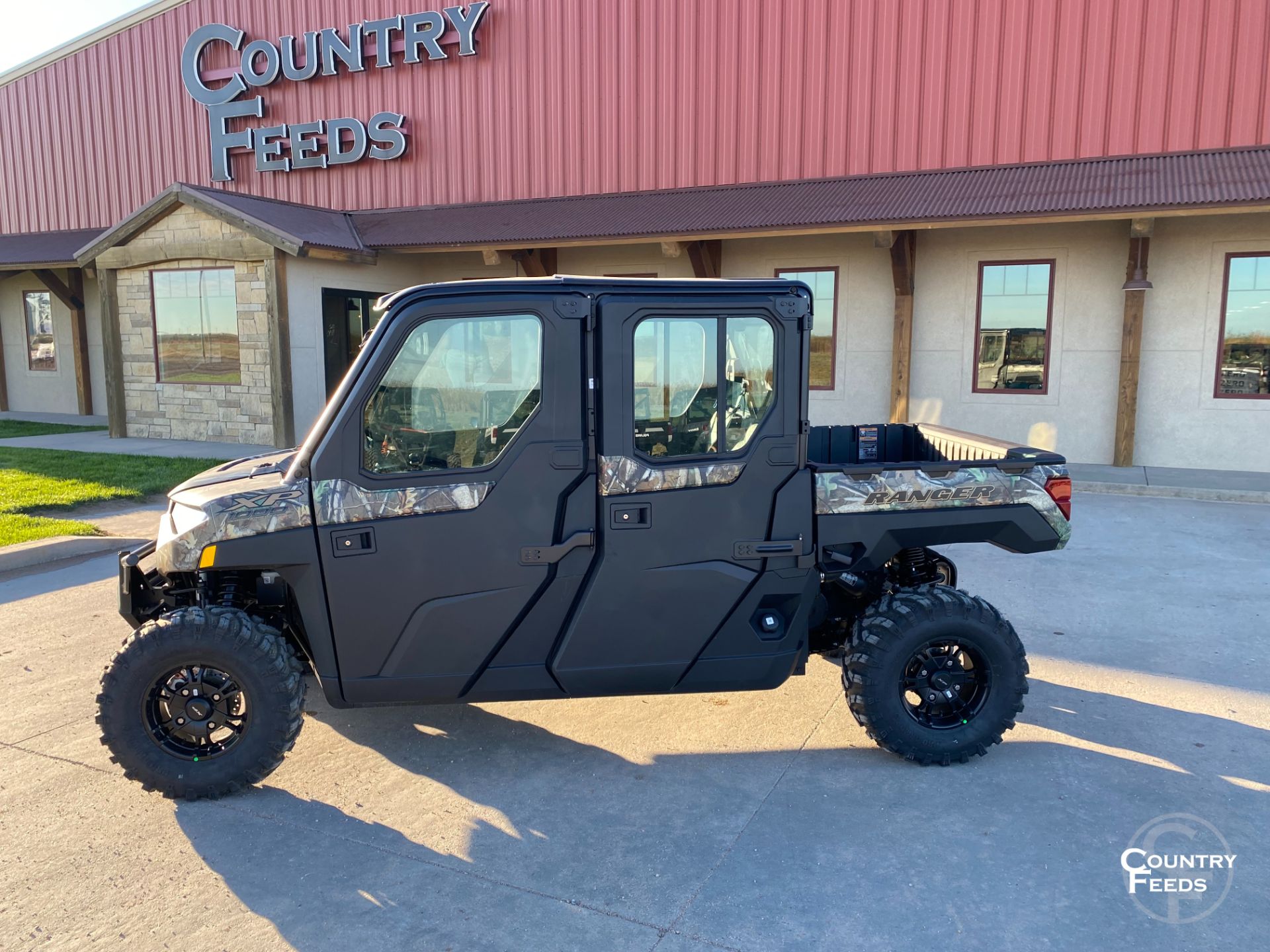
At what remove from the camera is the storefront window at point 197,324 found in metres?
14.7

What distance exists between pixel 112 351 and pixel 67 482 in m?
5.97

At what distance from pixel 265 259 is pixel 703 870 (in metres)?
13.6

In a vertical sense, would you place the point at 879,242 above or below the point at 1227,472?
above

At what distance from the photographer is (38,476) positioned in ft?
35.8

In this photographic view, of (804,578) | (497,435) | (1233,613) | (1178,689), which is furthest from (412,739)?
(1233,613)

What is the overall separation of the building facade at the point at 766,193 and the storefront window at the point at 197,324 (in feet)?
0.18

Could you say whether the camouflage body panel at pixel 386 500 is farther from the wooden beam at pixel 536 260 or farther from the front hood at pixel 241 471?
the wooden beam at pixel 536 260

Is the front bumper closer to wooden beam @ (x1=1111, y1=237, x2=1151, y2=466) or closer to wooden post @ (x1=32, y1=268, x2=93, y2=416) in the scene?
wooden beam @ (x1=1111, y1=237, x2=1151, y2=466)

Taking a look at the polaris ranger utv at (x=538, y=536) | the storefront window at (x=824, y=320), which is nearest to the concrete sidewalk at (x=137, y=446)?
the storefront window at (x=824, y=320)

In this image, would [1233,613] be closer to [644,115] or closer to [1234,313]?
[1234,313]

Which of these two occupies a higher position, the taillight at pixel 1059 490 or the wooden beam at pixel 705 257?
the wooden beam at pixel 705 257

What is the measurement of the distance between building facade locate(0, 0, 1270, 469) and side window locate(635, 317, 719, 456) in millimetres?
9330

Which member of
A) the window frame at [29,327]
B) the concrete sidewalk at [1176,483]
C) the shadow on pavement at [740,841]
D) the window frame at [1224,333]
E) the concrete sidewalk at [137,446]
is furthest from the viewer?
the window frame at [29,327]

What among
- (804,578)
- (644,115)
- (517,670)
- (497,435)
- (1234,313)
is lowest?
(517,670)
